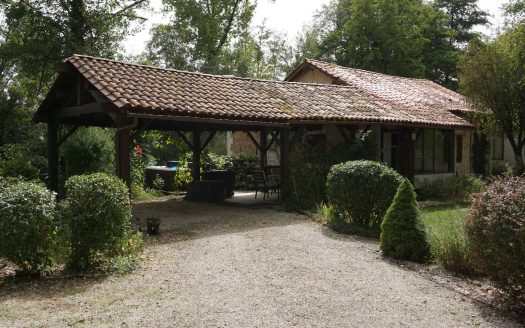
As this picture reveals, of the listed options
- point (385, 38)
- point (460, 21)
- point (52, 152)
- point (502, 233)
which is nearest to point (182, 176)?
point (52, 152)

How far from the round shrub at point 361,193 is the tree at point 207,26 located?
64.8 feet

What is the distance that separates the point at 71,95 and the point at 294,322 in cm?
900

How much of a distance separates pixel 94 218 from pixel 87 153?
314 inches

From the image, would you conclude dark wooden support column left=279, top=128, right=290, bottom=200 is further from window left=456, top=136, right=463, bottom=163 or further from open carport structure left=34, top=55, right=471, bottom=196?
window left=456, top=136, right=463, bottom=163

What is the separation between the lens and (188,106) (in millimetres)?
9961

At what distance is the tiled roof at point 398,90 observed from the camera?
1698 centimetres

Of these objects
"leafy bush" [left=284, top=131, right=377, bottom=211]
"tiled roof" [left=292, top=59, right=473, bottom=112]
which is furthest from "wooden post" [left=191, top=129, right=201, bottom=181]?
"tiled roof" [left=292, top=59, right=473, bottom=112]

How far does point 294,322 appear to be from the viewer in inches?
165

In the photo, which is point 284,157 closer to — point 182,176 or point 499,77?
point 182,176

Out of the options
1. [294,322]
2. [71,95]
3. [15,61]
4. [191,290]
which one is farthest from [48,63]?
[294,322]

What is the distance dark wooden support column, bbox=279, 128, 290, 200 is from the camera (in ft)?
38.9

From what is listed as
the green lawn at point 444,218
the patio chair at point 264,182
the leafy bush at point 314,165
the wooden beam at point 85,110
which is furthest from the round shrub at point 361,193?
the wooden beam at point 85,110

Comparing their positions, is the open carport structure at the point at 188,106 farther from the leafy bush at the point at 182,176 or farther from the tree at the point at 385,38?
the tree at the point at 385,38

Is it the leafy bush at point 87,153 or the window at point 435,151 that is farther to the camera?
the window at point 435,151
